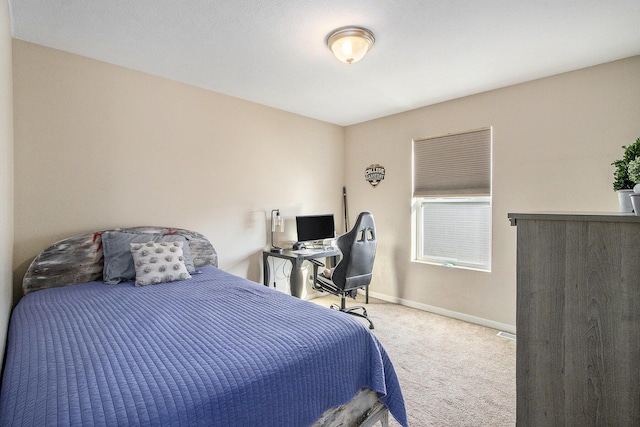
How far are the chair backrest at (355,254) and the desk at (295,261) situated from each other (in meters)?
0.20

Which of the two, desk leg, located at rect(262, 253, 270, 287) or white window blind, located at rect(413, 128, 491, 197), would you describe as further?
desk leg, located at rect(262, 253, 270, 287)

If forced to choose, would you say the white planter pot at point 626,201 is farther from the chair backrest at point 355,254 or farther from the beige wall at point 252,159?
the chair backrest at point 355,254

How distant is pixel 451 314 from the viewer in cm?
358

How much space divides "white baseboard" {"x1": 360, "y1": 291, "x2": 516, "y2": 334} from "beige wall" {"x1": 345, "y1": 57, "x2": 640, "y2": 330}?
0.01 m

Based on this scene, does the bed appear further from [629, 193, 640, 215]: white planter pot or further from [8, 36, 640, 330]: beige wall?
[629, 193, 640, 215]: white planter pot

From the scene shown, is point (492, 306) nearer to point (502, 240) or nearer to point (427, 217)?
point (502, 240)

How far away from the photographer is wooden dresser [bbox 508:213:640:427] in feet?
3.74

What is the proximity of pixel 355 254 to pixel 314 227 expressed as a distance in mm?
943

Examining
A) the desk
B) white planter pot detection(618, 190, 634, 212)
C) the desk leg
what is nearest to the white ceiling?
white planter pot detection(618, 190, 634, 212)

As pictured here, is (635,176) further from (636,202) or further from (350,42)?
(350,42)

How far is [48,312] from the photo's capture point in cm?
173

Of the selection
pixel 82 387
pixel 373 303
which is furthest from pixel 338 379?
pixel 373 303

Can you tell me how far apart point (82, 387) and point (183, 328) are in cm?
50

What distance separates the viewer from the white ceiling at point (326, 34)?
1.90 m
